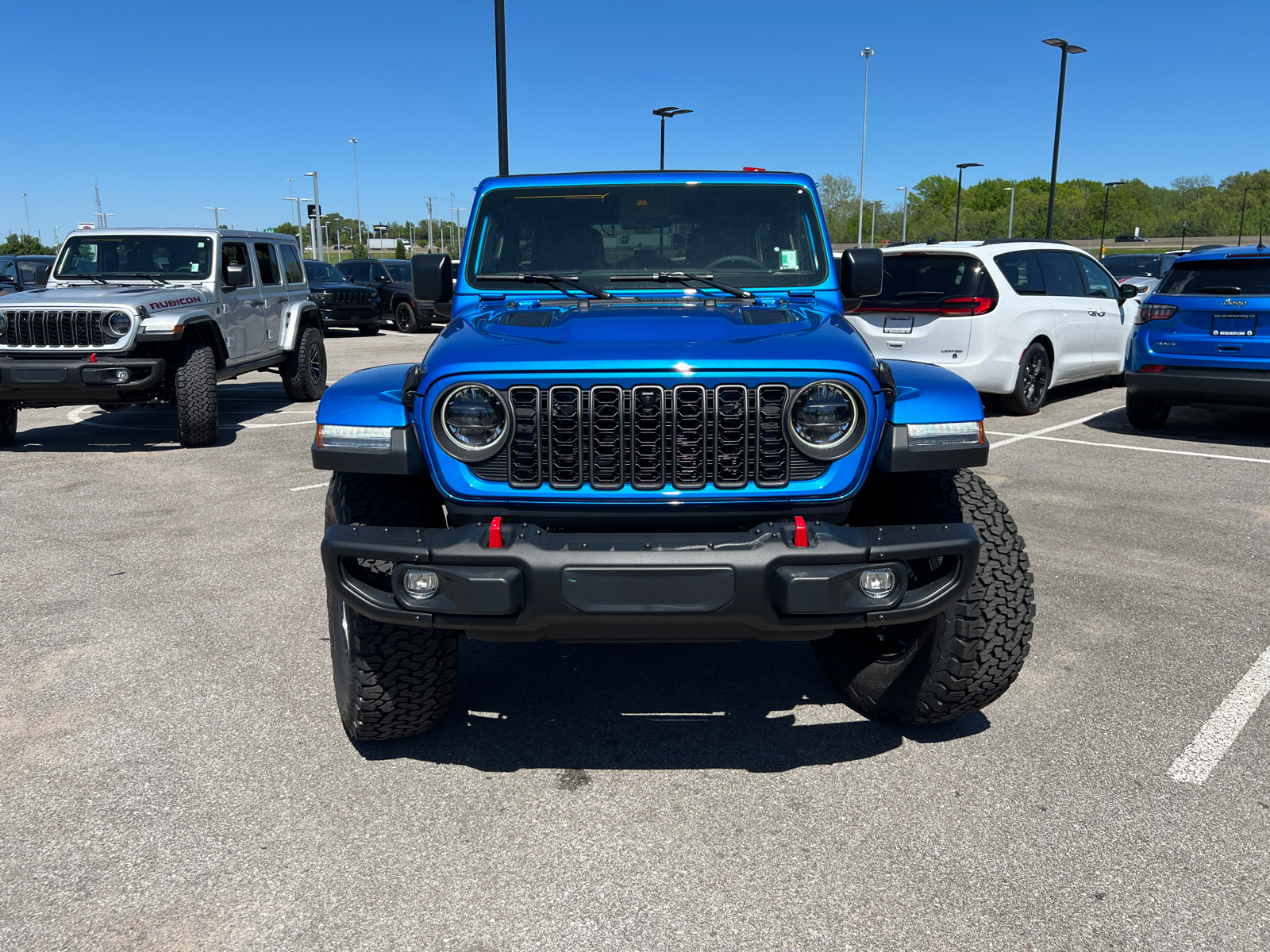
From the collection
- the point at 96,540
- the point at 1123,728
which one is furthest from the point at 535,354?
the point at 96,540

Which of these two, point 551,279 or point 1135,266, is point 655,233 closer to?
point 551,279

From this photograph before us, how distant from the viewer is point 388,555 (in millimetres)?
2666

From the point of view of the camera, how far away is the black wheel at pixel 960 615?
3.12 m

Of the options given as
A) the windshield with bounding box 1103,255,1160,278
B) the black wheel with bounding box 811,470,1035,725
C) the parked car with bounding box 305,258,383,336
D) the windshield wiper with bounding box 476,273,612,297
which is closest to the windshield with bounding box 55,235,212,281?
the windshield wiper with bounding box 476,273,612,297

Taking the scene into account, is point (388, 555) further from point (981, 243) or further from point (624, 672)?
point (981, 243)

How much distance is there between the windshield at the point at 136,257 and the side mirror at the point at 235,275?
6.6 inches

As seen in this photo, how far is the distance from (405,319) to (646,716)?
19188 millimetres

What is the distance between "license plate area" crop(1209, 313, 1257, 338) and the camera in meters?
8.17

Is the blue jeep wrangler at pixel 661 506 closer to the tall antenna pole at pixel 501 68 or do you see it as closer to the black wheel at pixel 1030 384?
the black wheel at pixel 1030 384

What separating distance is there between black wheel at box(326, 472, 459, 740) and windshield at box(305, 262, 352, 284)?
19.0m

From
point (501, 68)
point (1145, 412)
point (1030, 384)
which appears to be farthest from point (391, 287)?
point (1145, 412)

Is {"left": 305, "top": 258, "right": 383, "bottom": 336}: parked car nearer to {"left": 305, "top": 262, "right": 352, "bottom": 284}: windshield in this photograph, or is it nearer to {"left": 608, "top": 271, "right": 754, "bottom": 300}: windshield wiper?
{"left": 305, "top": 262, "right": 352, "bottom": 284}: windshield

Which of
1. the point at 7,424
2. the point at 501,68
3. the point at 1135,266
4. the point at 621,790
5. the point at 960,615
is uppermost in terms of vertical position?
the point at 501,68

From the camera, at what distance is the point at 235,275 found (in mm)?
9727
